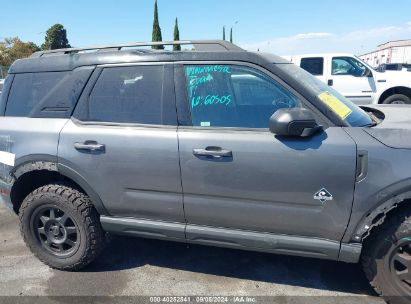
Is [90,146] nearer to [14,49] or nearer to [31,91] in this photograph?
[31,91]

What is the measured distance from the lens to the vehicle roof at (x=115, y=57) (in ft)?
9.01

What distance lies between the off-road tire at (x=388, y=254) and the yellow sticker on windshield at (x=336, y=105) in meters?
0.76

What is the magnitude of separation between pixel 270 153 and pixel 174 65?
1.04m

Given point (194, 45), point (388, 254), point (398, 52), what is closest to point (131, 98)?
point (194, 45)

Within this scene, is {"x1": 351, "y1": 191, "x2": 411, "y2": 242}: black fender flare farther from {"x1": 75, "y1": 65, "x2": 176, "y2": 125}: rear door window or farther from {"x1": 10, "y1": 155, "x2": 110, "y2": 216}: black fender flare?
{"x1": 10, "y1": 155, "x2": 110, "y2": 216}: black fender flare

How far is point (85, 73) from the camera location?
9.98 feet

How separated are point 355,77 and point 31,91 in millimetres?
8746

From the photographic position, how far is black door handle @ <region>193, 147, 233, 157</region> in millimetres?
2609

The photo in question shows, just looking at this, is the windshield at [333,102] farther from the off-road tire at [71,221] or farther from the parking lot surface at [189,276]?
the off-road tire at [71,221]

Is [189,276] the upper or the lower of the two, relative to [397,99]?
lower

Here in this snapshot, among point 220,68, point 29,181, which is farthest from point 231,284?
point 29,181

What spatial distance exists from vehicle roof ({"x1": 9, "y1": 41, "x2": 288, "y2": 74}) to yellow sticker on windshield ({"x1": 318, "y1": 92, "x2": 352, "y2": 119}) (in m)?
0.46

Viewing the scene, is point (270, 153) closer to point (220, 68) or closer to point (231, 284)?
point (220, 68)

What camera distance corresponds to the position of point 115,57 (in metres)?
2.99
